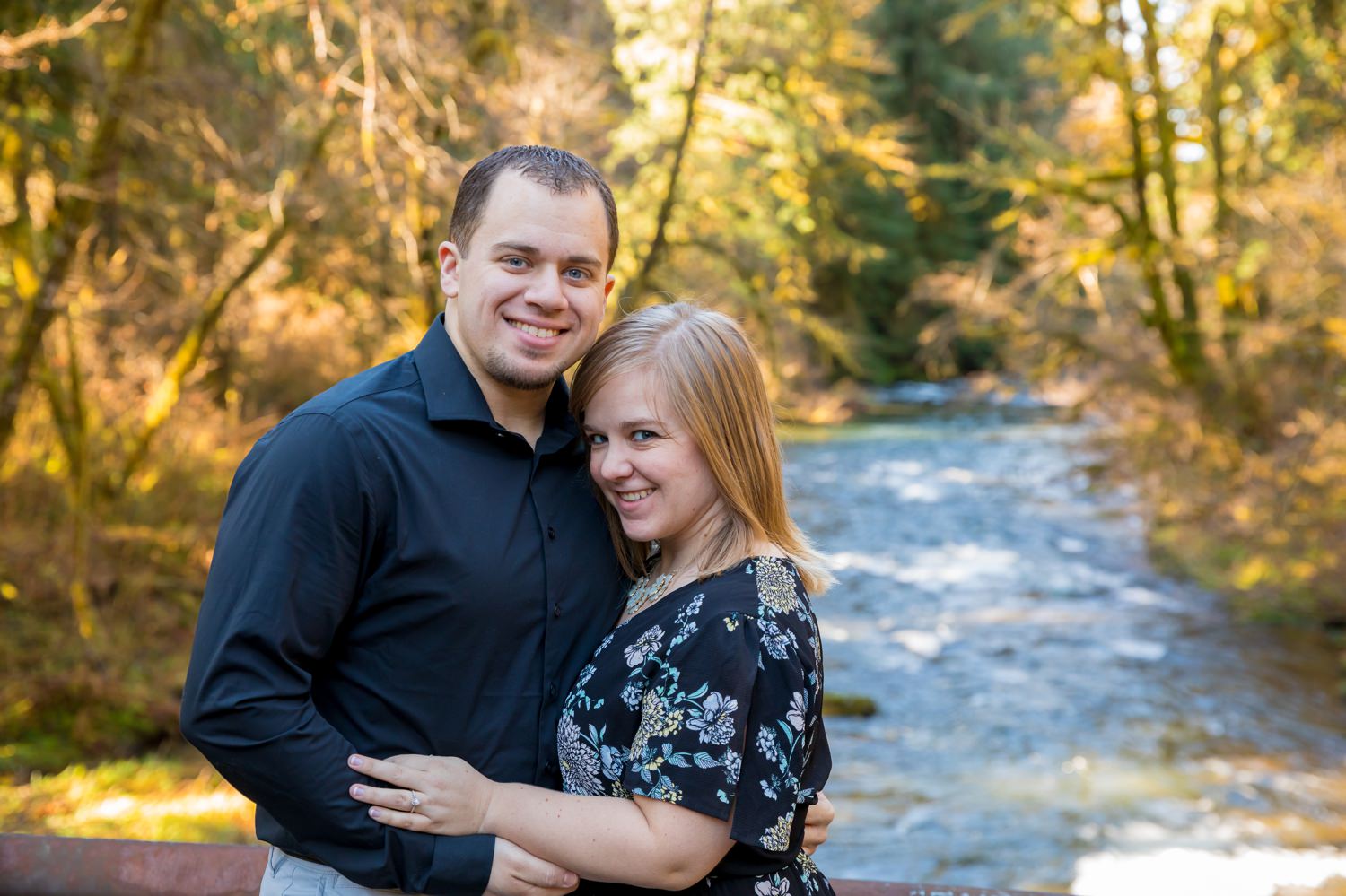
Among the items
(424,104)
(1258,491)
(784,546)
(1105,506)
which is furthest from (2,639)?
(1105,506)

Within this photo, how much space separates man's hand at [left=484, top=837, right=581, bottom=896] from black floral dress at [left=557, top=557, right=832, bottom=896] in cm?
13

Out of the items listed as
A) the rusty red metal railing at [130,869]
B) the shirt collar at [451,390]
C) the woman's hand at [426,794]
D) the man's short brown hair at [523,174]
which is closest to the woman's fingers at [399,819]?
the woman's hand at [426,794]

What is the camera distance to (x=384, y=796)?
6.47ft

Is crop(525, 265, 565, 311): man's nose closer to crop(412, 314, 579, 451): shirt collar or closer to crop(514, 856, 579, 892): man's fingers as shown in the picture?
crop(412, 314, 579, 451): shirt collar

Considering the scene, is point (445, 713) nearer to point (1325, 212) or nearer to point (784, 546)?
point (784, 546)

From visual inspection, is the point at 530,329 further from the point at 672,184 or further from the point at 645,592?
the point at 672,184

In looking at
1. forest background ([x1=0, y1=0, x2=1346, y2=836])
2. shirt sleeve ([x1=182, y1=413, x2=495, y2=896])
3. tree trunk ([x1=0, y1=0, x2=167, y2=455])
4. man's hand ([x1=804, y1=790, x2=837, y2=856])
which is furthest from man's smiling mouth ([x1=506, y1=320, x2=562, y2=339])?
tree trunk ([x1=0, y1=0, x2=167, y2=455])

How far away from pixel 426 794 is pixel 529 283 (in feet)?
2.99

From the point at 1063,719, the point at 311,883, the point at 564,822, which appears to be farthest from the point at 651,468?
the point at 1063,719

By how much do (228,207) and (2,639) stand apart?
11.8ft

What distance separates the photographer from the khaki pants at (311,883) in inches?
80.7

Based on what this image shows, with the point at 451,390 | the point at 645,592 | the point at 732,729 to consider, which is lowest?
the point at 732,729

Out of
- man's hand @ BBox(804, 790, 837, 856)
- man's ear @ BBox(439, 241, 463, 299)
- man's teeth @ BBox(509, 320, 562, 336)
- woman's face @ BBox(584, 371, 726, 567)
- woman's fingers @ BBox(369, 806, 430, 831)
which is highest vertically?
man's ear @ BBox(439, 241, 463, 299)

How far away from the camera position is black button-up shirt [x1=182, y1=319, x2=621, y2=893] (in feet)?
6.23
